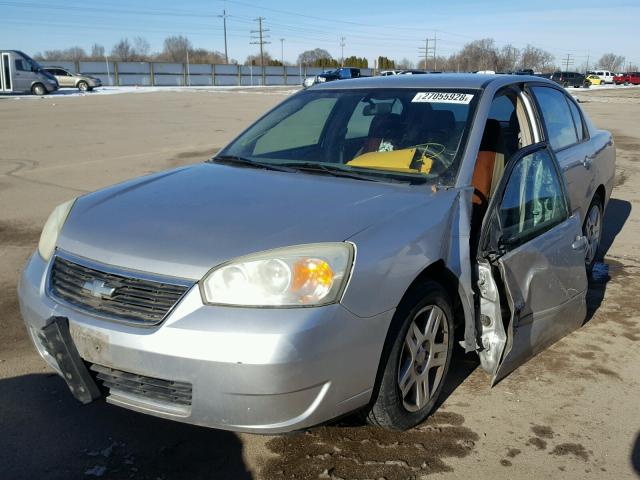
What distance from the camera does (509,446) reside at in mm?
2949

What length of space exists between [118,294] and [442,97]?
229cm

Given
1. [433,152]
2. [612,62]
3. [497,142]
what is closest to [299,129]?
[433,152]

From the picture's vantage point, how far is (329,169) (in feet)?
11.7

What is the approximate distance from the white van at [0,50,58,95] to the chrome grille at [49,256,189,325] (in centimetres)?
3331

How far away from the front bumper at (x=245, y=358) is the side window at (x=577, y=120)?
11.6 ft

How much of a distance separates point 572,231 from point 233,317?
7.95 ft

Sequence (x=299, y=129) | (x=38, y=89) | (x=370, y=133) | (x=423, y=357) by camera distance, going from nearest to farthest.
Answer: (x=423, y=357)
(x=370, y=133)
(x=299, y=129)
(x=38, y=89)

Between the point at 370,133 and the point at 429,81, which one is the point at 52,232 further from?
the point at 429,81

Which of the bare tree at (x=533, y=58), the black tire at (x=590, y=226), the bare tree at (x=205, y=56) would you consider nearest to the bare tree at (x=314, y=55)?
the bare tree at (x=205, y=56)

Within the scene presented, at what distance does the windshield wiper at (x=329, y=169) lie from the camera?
339cm

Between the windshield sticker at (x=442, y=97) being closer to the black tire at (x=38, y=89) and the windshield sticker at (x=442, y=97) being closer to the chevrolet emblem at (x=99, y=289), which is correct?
the chevrolet emblem at (x=99, y=289)

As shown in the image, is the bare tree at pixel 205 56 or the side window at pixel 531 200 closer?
the side window at pixel 531 200

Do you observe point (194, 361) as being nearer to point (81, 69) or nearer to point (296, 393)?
point (296, 393)

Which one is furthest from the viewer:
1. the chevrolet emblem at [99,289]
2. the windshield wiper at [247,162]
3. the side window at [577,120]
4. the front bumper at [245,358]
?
the side window at [577,120]
